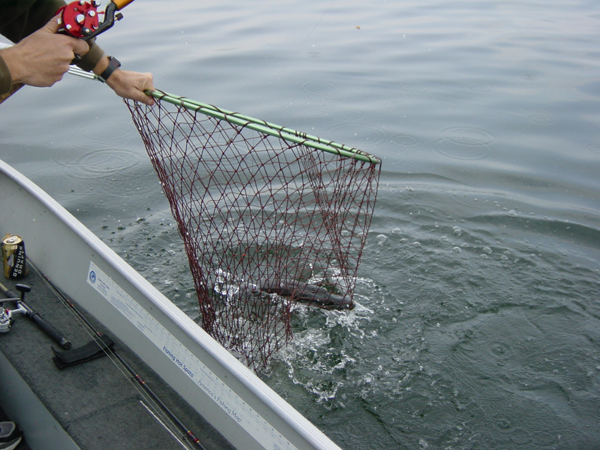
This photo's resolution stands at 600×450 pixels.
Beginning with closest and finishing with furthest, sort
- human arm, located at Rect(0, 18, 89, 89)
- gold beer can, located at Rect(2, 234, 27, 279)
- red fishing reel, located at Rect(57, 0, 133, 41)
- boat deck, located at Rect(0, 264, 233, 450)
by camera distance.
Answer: human arm, located at Rect(0, 18, 89, 89) < red fishing reel, located at Rect(57, 0, 133, 41) < boat deck, located at Rect(0, 264, 233, 450) < gold beer can, located at Rect(2, 234, 27, 279)

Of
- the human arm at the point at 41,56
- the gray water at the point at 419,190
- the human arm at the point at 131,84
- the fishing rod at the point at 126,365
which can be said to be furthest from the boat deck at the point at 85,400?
the human arm at the point at 41,56

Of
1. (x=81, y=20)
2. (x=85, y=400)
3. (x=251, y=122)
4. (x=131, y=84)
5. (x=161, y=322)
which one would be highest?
(x=81, y=20)

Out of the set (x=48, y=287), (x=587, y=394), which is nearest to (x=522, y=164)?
(x=587, y=394)

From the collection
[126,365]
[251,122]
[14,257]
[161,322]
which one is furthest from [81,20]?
[14,257]

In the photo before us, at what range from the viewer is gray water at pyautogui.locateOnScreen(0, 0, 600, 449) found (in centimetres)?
328

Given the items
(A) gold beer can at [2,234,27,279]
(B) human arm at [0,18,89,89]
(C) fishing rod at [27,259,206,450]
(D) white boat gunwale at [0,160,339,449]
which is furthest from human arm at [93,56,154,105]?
(C) fishing rod at [27,259,206,450]

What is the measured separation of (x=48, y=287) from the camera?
3336 mm

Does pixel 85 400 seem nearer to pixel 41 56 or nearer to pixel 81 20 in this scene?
pixel 41 56

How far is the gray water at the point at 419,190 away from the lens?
3283mm

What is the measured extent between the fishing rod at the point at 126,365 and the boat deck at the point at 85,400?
14mm

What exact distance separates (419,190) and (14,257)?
4.18 m

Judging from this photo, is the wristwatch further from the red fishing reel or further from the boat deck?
the boat deck

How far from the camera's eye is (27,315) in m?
3.04

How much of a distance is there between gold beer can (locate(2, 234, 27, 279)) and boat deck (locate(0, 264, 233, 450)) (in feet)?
1.52
